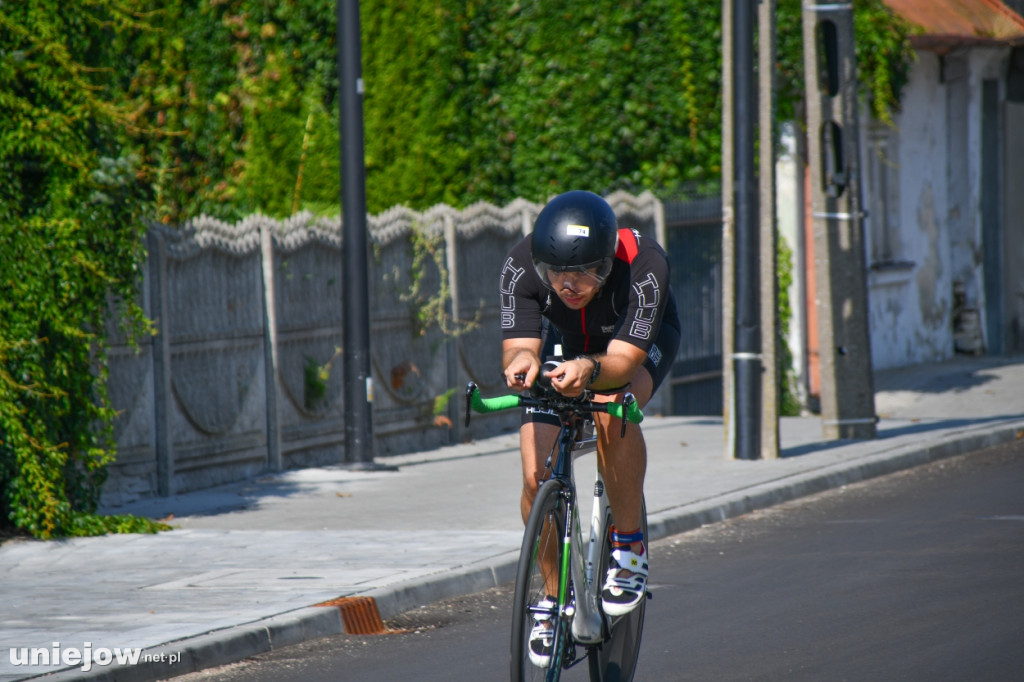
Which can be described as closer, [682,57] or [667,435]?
[667,435]

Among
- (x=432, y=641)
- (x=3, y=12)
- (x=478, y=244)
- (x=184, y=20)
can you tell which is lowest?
(x=432, y=641)

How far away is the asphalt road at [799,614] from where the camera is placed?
20.0 feet

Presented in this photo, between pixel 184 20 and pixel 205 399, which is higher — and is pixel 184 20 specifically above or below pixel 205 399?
above

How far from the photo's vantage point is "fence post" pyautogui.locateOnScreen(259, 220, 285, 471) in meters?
11.7

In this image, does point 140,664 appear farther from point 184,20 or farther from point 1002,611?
point 184,20

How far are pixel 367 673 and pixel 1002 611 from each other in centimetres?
293

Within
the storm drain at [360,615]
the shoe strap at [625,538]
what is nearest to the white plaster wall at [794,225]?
the storm drain at [360,615]

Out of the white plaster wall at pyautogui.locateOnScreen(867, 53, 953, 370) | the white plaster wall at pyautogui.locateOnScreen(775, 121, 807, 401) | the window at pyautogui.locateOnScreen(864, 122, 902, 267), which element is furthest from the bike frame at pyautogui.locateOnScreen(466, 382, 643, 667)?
the window at pyautogui.locateOnScreen(864, 122, 902, 267)

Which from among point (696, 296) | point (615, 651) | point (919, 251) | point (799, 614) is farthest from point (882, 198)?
point (615, 651)

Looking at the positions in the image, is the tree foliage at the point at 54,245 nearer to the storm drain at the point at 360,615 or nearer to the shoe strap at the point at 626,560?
the storm drain at the point at 360,615

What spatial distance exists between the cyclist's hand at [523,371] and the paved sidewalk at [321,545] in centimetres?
212

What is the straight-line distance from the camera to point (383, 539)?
8922 millimetres

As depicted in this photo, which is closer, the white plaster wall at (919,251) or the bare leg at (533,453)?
the bare leg at (533,453)

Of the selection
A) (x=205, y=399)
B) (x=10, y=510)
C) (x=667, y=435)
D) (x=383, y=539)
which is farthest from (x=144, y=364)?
(x=667, y=435)
